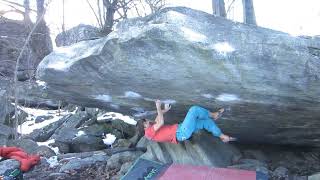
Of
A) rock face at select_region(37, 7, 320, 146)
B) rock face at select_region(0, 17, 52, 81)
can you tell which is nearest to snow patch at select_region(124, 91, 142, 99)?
rock face at select_region(37, 7, 320, 146)

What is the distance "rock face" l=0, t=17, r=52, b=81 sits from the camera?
54.1ft

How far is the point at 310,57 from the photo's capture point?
5.79m

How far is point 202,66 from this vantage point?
5906mm

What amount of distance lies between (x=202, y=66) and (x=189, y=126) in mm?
1232

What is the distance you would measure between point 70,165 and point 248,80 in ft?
15.2

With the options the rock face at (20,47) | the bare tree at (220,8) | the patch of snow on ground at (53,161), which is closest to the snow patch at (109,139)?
the patch of snow on ground at (53,161)

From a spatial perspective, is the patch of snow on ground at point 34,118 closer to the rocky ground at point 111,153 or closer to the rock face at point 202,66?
the rocky ground at point 111,153

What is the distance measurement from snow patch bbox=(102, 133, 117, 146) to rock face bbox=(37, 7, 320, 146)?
3717 millimetres

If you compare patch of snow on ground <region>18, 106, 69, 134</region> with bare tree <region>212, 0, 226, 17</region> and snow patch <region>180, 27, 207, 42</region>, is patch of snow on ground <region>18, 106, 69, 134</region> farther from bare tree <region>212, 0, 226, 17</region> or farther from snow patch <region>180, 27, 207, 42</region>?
snow patch <region>180, 27, 207, 42</region>

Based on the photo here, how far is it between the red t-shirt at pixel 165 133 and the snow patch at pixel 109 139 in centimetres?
337

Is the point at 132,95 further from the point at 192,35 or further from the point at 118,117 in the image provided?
the point at 118,117

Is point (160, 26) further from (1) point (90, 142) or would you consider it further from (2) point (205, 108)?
(1) point (90, 142)

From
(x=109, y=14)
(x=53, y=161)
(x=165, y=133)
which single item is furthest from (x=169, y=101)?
(x=109, y=14)

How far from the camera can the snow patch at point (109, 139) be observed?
10828 mm
